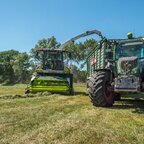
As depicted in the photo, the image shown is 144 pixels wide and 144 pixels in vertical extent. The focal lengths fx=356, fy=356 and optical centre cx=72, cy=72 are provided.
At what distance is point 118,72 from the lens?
10836 mm

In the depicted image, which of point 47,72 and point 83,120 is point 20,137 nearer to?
point 83,120

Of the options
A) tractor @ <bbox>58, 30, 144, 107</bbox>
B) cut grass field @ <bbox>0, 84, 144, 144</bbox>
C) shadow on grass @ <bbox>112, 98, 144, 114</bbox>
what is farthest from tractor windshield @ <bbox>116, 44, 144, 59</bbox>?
cut grass field @ <bbox>0, 84, 144, 144</bbox>

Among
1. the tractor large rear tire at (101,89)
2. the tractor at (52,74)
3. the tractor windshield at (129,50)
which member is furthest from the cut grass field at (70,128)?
the tractor at (52,74)

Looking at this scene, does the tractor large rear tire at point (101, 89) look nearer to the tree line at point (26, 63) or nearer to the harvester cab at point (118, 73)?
the harvester cab at point (118, 73)

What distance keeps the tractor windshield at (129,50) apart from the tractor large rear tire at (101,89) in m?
0.81

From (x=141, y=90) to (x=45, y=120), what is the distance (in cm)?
378

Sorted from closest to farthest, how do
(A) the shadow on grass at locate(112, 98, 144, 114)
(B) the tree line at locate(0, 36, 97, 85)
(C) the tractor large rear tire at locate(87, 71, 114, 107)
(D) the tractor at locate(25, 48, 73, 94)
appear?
(A) the shadow on grass at locate(112, 98, 144, 114) → (C) the tractor large rear tire at locate(87, 71, 114, 107) → (D) the tractor at locate(25, 48, 73, 94) → (B) the tree line at locate(0, 36, 97, 85)

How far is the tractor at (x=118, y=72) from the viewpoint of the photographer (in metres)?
10.4

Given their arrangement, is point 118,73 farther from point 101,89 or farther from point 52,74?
point 52,74

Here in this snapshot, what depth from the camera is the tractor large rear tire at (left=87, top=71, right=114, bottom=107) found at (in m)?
10.8

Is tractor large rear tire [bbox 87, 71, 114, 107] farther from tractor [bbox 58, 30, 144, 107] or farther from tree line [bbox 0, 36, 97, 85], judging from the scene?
tree line [bbox 0, 36, 97, 85]

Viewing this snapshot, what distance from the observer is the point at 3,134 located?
20.2ft

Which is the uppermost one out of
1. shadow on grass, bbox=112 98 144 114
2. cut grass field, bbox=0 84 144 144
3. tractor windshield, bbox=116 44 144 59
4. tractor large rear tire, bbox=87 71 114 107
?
tractor windshield, bbox=116 44 144 59

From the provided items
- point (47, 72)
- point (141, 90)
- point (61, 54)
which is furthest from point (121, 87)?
point (61, 54)
